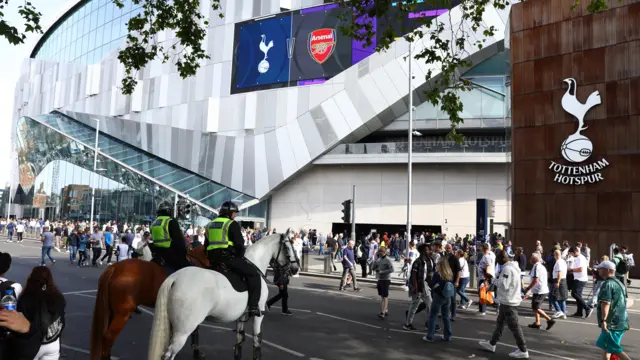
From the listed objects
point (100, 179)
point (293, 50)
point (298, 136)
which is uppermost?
point (293, 50)

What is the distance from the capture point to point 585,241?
68.2 feet

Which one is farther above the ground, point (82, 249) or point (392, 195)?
point (392, 195)

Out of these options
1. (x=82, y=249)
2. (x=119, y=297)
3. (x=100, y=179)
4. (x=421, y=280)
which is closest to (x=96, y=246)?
(x=82, y=249)

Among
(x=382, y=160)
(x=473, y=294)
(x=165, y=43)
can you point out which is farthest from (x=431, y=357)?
(x=165, y=43)

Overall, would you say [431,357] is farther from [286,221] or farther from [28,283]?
[286,221]

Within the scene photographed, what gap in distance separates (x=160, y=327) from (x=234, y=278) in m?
1.18

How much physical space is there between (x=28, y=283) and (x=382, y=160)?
103ft

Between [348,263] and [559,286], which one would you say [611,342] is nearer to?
[559,286]

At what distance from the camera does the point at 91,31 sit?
186ft

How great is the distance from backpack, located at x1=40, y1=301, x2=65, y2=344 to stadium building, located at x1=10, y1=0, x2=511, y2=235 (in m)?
30.4

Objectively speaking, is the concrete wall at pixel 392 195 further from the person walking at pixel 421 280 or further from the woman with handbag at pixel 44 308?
the woman with handbag at pixel 44 308

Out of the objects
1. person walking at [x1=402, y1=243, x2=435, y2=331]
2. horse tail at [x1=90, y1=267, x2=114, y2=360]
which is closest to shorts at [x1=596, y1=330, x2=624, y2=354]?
person walking at [x1=402, y1=243, x2=435, y2=331]

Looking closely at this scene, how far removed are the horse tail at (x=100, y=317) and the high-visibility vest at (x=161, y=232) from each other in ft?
2.49

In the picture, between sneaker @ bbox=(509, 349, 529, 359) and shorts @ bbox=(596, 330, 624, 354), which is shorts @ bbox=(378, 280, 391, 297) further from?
shorts @ bbox=(596, 330, 624, 354)
